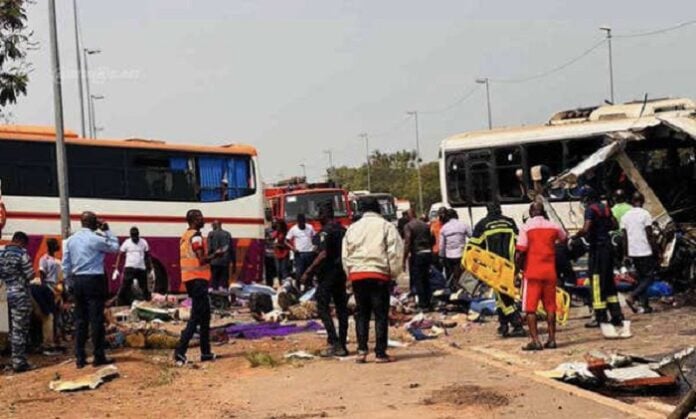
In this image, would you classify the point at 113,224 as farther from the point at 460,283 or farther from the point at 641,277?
the point at 641,277

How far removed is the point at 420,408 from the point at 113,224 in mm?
12808

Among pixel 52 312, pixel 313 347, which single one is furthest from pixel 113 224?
pixel 313 347

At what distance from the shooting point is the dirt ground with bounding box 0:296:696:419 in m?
6.98

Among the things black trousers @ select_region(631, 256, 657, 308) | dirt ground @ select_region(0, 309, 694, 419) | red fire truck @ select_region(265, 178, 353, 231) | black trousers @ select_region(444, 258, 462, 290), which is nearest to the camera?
dirt ground @ select_region(0, 309, 694, 419)

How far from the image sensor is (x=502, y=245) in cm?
1110

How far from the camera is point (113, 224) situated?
18.5 meters

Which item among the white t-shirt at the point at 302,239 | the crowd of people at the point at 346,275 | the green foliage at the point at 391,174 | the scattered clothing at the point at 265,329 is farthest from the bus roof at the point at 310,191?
the green foliage at the point at 391,174

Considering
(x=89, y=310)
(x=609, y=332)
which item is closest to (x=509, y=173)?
(x=609, y=332)

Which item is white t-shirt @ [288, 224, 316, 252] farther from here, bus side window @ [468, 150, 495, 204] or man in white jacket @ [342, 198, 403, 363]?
man in white jacket @ [342, 198, 403, 363]

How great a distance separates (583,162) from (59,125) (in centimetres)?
894

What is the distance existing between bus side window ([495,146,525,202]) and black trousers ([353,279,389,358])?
933cm

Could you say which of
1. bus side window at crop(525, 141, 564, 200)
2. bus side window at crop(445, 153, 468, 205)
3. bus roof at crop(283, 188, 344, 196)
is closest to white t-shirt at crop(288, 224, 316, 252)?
bus side window at crop(445, 153, 468, 205)

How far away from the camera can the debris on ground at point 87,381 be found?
28.7 ft

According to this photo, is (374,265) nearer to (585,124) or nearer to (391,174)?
(585,124)
